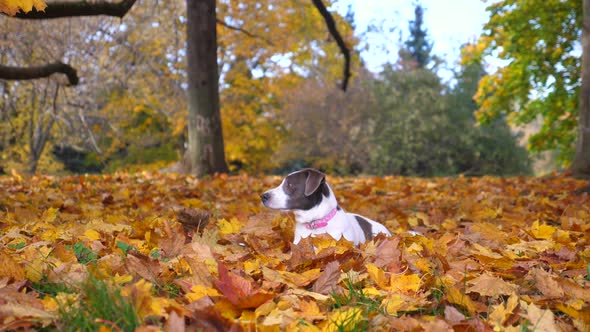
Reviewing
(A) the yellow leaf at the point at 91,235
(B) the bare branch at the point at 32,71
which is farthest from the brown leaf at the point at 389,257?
(B) the bare branch at the point at 32,71

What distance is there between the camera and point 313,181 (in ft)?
11.9

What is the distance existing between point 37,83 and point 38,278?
8.15 m

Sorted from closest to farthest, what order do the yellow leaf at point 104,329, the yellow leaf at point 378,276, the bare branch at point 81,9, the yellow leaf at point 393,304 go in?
the yellow leaf at point 104,329, the yellow leaf at point 393,304, the yellow leaf at point 378,276, the bare branch at point 81,9

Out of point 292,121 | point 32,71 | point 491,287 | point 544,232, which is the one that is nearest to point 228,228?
point 491,287

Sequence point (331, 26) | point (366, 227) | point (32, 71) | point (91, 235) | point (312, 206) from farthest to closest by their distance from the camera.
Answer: point (331, 26) → point (32, 71) → point (366, 227) → point (312, 206) → point (91, 235)

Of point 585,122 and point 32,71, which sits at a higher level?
point 32,71

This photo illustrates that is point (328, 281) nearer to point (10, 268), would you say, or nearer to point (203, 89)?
point (10, 268)

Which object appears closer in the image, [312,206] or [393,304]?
[393,304]

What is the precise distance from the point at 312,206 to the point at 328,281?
148 cm

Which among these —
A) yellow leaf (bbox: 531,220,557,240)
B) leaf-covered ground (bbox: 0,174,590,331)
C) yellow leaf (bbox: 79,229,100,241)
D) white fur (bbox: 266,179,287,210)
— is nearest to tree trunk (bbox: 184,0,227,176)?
leaf-covered ground (bbox: 0,174,590,331)

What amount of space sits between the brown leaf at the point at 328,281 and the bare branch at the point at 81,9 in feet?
13.1

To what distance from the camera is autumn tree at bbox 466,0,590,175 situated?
42.9 ft

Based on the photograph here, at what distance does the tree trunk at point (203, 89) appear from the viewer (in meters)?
9.30

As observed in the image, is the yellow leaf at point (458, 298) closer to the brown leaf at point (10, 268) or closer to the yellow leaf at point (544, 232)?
the yellow leaf at point (544, 232)
